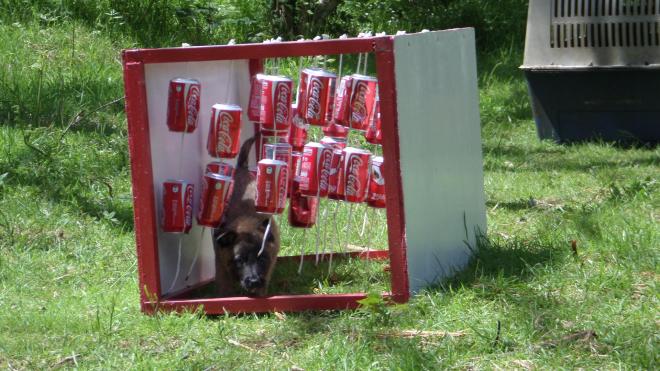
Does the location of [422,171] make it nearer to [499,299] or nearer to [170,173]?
[499,299]

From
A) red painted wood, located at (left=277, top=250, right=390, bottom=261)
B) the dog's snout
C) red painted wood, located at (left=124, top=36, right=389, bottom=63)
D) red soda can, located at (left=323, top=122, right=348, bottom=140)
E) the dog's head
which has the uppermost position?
red painted wood, located at (left=124, top=36, right=389, bottom=63)

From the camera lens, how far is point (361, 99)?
4.55 meters

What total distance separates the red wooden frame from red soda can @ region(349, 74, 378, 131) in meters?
0.32

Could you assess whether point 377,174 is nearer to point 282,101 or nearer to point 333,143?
point 333,143

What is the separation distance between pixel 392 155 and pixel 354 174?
0.39 meters

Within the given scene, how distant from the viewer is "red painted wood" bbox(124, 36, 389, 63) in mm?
4234

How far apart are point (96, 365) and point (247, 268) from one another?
1041 millimetres

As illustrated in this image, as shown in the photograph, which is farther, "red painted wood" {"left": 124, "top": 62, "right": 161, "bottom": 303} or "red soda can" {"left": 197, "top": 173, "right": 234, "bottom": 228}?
"red soda can" {"left": 197, "top": 173, "right": 234, "bottom": 228}

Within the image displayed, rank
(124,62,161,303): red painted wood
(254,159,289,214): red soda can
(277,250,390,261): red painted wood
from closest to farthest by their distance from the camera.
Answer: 1. (124,62,161,303): red painted wood
2. (254,159,289,214): red soda can
3. (277,250,390,261): red painted wood

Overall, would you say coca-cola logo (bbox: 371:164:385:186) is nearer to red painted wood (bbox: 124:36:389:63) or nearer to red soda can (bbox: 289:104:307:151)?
red soda can (bbox: 289:104:307:151)

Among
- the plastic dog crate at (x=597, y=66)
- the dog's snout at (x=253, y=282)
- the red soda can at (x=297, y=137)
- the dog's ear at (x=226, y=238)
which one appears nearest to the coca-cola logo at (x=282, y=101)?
the red soda can at (x=297, y=137)

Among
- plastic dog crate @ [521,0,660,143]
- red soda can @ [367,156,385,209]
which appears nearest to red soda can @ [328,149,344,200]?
red soda can @ [367,156,385,209]

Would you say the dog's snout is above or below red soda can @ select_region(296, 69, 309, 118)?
below

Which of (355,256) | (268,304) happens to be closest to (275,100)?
(268,304)
